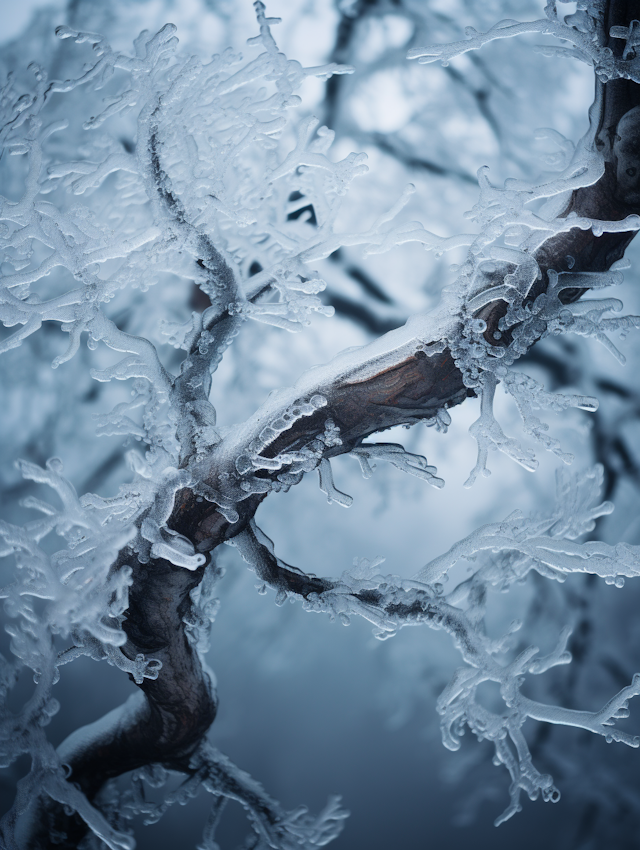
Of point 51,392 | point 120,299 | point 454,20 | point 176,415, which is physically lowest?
point 51,392

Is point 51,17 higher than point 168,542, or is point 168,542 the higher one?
point 51,17

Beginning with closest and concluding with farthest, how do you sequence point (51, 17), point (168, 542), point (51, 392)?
point (168, 542), point (51, 17), point (51, 392)

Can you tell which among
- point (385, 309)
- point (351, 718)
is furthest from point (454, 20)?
point (351, 718)

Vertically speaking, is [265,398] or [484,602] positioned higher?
[265,398]

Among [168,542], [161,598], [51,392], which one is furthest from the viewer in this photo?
[51,392]

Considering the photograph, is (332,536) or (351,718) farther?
(351,718)

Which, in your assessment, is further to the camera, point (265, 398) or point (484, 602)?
point (484, 602)

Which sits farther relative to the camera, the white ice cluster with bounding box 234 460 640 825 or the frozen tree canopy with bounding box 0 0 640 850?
the white ice cluster with bounding box 234 460 640 825

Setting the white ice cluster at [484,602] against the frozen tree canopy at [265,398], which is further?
the white ice cluster at [484,602]

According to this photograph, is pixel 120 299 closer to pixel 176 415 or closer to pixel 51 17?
pixel 51 17
